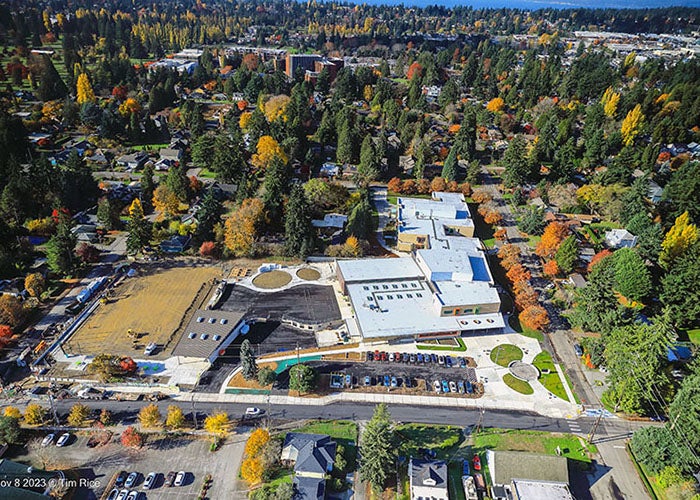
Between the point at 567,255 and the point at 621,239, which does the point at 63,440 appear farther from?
the point at 621,239

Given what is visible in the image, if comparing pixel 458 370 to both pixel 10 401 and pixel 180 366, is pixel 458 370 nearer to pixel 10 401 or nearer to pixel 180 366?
pixel 180 366

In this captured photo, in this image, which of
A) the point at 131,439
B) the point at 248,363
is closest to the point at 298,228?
the point at 248,363

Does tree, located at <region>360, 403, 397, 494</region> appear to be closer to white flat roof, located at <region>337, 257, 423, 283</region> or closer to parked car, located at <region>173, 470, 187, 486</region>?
parked car, located at <region>173, 470, 187, 486</region>

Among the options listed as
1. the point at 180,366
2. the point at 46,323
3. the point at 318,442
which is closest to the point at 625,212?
the point at 318,442

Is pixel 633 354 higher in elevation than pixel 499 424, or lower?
higher

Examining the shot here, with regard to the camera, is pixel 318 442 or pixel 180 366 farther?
pixel 180 366

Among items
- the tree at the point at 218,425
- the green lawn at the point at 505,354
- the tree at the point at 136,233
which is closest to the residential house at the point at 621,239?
the green lawn at the point at 505,354

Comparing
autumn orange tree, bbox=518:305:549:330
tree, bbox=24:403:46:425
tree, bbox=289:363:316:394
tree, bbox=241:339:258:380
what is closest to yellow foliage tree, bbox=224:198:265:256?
tree, bbox=241:339:258:380
